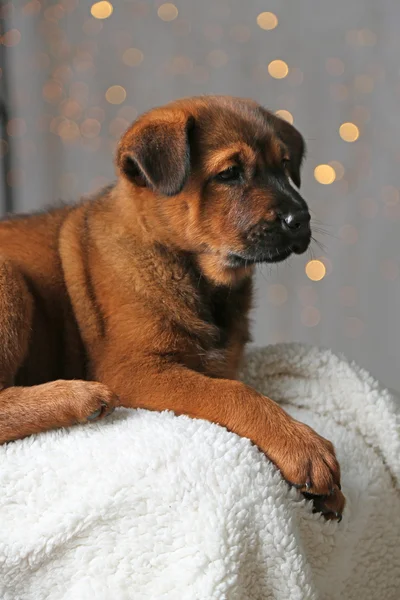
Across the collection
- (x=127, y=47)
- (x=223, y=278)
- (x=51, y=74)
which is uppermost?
(x=127, y=47)

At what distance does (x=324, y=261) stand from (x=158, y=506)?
7.90ft

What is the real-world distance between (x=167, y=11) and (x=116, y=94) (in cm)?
45

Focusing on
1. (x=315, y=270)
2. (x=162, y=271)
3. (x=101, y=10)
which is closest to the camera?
(x=162, y=271)

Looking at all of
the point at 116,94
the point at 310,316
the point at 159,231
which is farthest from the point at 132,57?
the point at 159,231

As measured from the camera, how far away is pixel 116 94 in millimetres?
3322

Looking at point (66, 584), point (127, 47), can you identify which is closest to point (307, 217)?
point (66, 584)

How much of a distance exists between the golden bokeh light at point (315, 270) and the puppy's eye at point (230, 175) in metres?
1.87

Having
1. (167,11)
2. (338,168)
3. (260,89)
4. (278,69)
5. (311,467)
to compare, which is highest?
(167,11)

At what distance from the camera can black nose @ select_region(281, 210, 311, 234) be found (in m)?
1.51

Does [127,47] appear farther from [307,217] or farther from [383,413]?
[383,413]

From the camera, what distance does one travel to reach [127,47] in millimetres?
3299

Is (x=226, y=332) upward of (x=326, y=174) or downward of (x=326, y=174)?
downward

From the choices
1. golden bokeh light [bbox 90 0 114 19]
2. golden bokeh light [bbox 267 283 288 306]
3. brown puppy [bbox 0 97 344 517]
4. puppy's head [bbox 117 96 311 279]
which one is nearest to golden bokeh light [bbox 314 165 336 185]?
golden bokeh light [bbox 267 283 288 306]

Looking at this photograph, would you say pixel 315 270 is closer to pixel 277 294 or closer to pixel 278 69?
pixel 277 294
